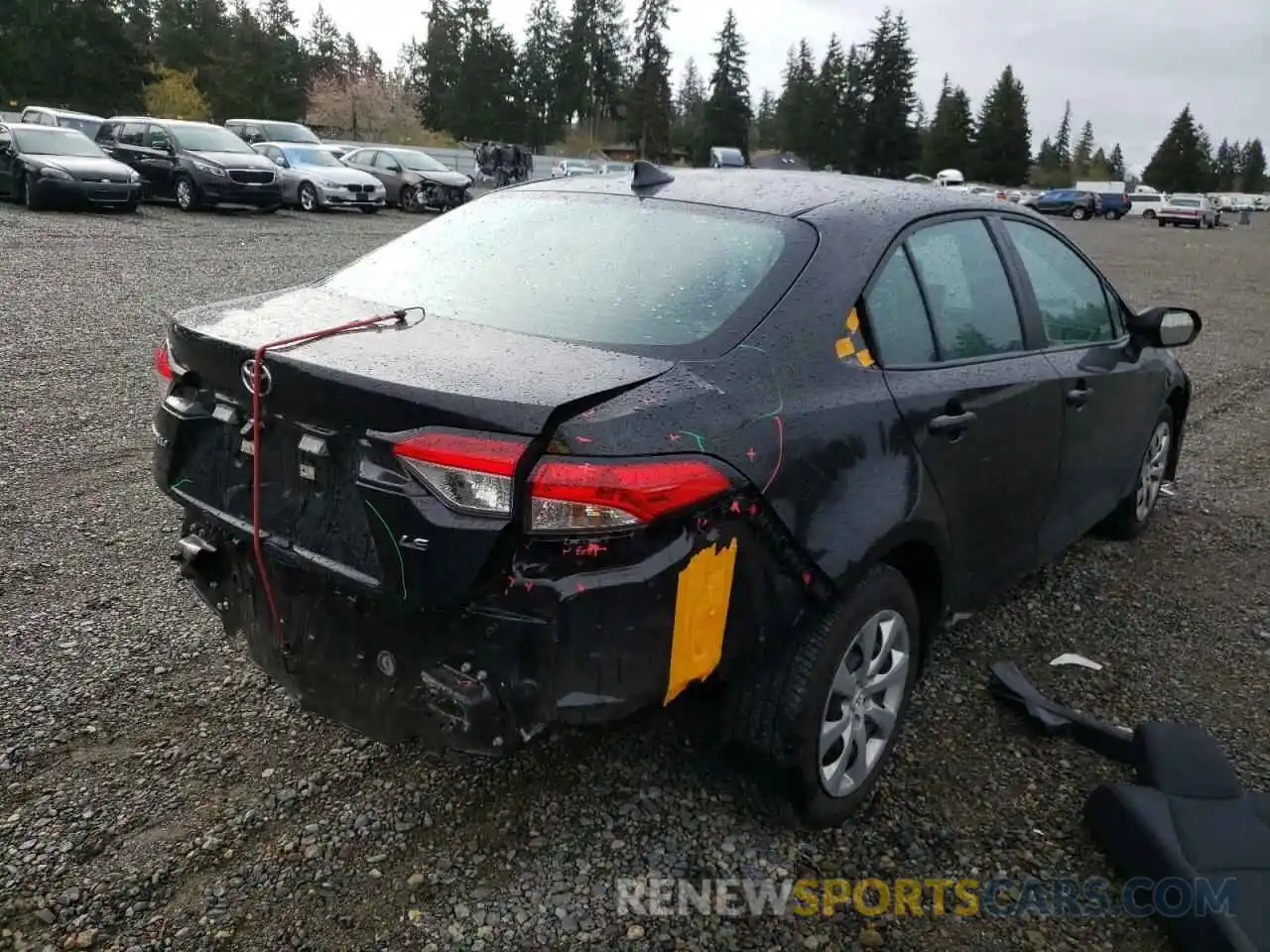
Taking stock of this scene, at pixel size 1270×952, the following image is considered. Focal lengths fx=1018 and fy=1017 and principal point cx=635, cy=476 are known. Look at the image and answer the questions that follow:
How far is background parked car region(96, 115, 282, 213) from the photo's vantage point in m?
19.5

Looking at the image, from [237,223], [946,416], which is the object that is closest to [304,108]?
[237,223]

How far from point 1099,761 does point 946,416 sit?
47.9 inches

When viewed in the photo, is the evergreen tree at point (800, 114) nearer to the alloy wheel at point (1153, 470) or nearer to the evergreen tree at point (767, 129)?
the evergreen tree at point (767, 129)

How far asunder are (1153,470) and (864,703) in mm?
3068

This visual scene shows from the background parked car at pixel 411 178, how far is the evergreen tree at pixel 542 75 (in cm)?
5054

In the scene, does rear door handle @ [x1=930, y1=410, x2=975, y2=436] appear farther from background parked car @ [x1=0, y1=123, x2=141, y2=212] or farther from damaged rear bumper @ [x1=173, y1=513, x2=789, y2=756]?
background parked car @ [x1=0, y1=123, x2=141, y2=212]

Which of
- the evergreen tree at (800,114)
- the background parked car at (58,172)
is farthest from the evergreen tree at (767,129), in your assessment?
the background parked car at (58,172)

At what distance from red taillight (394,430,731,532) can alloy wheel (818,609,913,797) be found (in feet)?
2.82

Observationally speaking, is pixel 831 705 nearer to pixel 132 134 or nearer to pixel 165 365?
pixel 165 365

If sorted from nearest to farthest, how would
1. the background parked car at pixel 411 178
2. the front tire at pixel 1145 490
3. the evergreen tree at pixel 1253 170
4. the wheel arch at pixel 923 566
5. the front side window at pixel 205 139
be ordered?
the wheel arch at pixel 923 566, the front tire at pixel 1145 490, the front side window at pixel 205 139, the background parked car at pixel 411 178, the evergreen tree at pixel 1253 170

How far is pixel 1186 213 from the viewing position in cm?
4816

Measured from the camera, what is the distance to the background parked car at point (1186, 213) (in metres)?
48.3

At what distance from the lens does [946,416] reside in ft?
9.73

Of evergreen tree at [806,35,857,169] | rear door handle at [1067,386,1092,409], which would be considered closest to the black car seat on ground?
rear door handle at [1067,386,1092,409]
